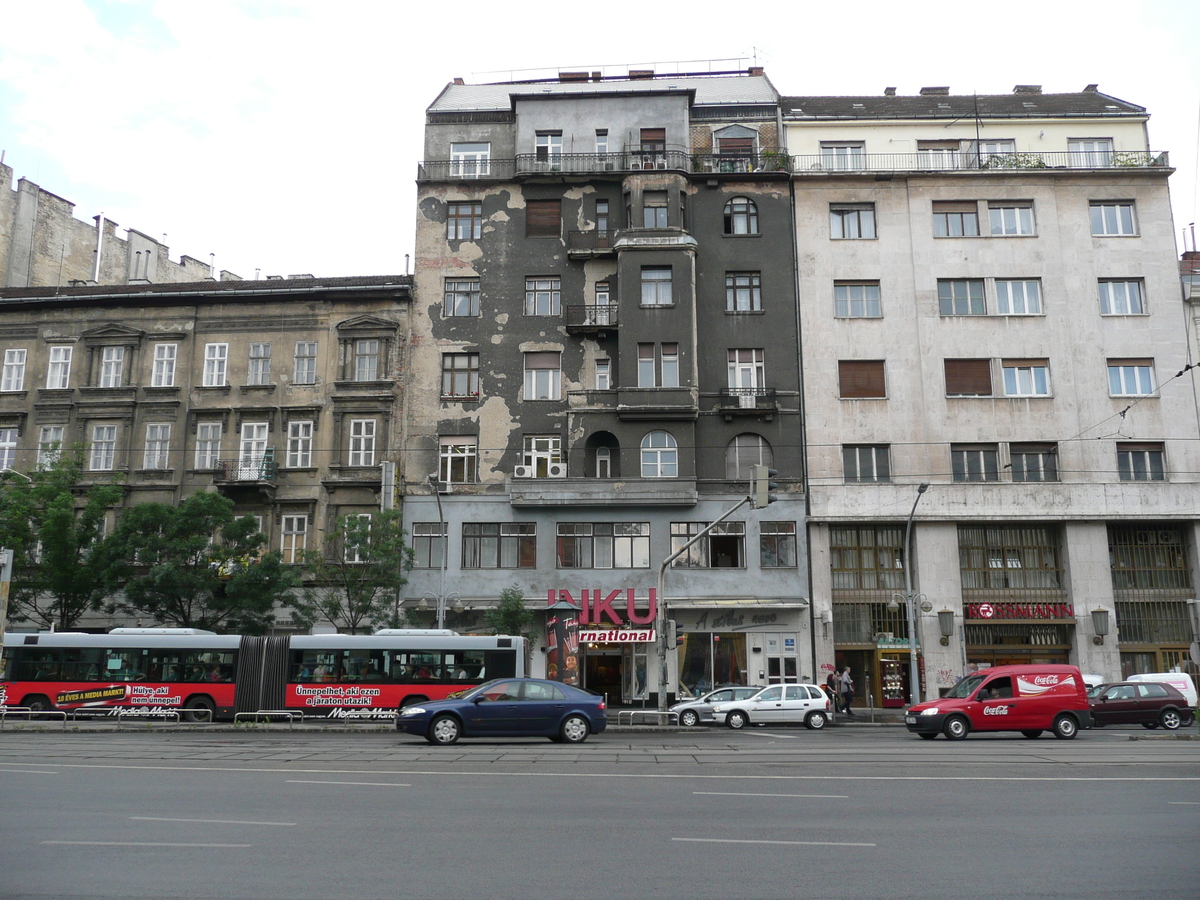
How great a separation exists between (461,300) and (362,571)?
12.4 metres

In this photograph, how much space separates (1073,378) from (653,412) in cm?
1685

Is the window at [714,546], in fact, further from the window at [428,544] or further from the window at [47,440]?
the window at [47,440]

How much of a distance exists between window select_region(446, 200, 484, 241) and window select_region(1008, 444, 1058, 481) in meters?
23.6

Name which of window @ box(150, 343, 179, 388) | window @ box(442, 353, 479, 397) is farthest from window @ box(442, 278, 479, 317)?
window @ box(150, 343, 179, 388)

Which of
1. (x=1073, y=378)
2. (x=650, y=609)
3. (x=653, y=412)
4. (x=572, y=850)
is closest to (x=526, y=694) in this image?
(x=572, y=850)

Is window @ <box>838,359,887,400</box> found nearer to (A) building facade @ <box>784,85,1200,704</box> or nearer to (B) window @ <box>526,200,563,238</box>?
(A) building facade @ <box>784,85,1200,704</box>

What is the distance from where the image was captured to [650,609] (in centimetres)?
3741

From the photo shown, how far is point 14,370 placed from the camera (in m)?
41.9

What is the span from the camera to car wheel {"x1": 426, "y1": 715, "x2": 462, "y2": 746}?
69.9ft

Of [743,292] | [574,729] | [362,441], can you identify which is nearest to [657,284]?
[743,292]

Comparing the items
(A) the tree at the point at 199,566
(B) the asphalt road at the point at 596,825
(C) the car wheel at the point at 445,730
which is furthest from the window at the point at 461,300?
(B) the asphalt road at the point at 596,825

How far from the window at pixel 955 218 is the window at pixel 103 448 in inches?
1377

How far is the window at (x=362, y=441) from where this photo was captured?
3941 cm

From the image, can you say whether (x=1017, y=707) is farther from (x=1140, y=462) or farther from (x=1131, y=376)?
(x=1131, y=376)
